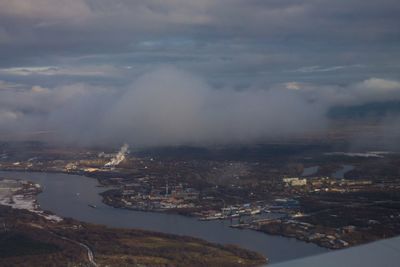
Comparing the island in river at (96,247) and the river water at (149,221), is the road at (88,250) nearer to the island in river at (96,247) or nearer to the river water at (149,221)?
the island in river at (96,247)

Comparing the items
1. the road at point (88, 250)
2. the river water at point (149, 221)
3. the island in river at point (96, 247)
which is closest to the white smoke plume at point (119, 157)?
the river water at point (149, 221)

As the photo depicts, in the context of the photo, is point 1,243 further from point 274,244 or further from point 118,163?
point 118,163

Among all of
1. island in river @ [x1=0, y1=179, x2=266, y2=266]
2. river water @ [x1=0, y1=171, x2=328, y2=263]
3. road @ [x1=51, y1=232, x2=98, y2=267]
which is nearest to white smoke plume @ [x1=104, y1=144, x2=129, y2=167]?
river water @ [x1=0, y1=171, x2=328, y2=263]

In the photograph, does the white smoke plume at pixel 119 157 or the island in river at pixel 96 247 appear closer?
the island in river at pixel 96 247

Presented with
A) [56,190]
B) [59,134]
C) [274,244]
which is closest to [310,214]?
[274,244]

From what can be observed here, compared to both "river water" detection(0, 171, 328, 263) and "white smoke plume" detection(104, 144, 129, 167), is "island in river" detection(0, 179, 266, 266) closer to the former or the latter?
"river water" detection(0, 171, 328, 263)

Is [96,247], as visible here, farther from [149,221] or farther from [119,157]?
[119,157]
